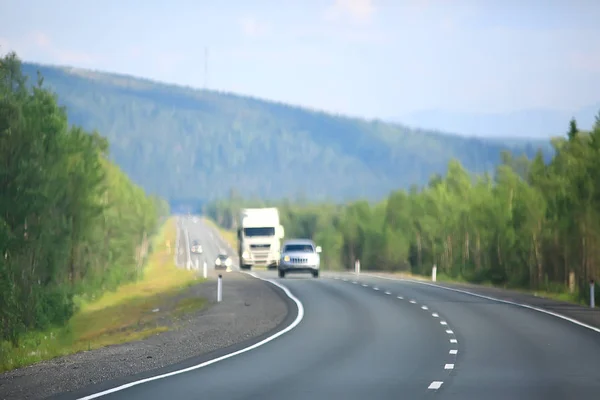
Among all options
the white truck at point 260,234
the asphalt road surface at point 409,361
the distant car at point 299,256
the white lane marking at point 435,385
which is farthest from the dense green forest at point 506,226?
the white lane marking at point 435,385

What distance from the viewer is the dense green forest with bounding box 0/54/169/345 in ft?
182

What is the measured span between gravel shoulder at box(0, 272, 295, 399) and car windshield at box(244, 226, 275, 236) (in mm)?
28188

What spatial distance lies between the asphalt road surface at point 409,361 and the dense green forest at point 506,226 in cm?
1445

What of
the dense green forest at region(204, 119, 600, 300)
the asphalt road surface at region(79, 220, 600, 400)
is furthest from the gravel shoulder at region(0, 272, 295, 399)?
the dense green forest at region(204, 119, 600, 300)

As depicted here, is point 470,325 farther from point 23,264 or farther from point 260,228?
point 260,228

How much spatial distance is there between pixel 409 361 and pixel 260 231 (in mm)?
55002

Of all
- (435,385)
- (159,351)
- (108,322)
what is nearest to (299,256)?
(108,322)

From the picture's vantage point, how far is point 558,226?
64812mm

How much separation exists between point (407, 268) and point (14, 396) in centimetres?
13066

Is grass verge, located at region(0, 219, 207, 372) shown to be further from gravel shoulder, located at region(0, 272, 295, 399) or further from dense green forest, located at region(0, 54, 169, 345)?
gravel shoulder, located at region(0, 272, 295, 399)

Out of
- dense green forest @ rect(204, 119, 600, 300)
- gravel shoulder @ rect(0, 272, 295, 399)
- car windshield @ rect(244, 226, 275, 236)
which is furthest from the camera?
car windshield @ rect(244, 226, 275, 236)

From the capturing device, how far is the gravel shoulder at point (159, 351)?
17719 mm

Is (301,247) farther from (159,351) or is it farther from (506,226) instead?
(159,351)

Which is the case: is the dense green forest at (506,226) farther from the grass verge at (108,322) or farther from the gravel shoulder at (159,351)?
the grass verge at (108,322)
